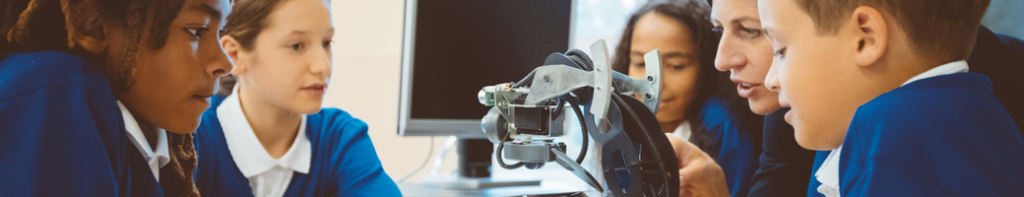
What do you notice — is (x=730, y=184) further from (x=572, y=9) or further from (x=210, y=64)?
(x=210, y=64)

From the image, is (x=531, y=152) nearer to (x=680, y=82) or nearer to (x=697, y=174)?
(x=697, y=174)

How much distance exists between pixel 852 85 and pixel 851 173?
99 mm

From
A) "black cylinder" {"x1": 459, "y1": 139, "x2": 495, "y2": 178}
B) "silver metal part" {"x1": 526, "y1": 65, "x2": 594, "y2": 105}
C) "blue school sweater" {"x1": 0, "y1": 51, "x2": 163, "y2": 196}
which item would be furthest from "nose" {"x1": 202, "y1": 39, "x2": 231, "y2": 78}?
"black cylinder" {"x1": 459, "y1": 139, "x2": 495, "y2": 178}

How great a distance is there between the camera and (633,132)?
1.57 ft

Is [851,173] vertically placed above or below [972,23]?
below

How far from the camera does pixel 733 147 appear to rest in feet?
3.53

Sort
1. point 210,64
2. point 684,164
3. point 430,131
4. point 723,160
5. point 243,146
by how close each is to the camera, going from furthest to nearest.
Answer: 1. point 430,131
2. point 723,160
3. point 243,146
4. point 684,164
5. point 210,64

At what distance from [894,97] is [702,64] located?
699 mm

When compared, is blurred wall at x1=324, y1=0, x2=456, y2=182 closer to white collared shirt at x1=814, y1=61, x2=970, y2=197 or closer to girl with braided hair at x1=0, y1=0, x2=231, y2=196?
girl with braided hair at x1=0, y1=0, x2=231, y2=196

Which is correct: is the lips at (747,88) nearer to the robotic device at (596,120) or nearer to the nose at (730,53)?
the nose at (730,53)

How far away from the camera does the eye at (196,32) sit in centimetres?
69

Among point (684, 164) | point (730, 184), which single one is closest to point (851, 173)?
point (684, 164)

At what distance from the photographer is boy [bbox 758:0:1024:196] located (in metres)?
0.43

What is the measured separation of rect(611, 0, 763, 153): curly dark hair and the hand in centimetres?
27
